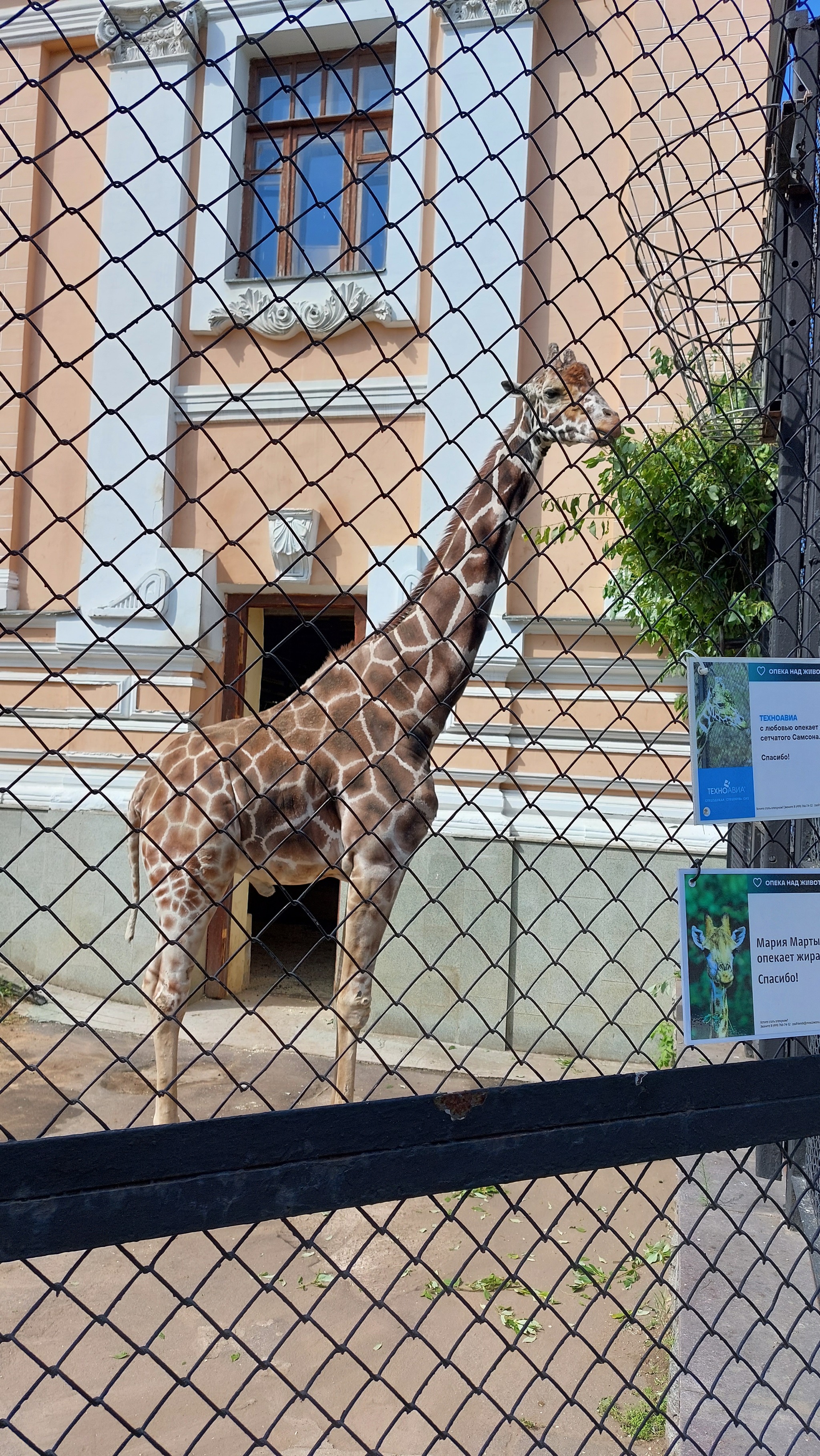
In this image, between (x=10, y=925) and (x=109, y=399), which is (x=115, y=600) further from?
(x=10, y=925)

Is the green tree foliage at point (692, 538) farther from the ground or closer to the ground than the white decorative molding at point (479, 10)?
closer to the ground

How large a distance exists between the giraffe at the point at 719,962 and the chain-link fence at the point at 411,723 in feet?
0.36

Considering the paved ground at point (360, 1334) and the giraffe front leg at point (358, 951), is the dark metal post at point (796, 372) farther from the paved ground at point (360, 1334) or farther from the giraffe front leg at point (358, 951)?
the giraffe front leg at point (358, 951)

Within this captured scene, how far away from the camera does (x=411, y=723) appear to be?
12.4 ft

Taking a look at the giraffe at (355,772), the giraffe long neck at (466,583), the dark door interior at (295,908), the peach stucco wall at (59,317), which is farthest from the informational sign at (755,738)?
the peach stucco wall at (59,317)

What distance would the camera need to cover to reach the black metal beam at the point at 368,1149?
124 centimetres

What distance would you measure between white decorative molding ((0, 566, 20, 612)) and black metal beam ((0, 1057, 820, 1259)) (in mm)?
5944

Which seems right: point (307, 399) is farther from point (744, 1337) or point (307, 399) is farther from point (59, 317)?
point (744, 1337)

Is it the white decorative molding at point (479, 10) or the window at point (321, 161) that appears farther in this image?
the window at point (321, 161)

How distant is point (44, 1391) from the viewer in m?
2.69

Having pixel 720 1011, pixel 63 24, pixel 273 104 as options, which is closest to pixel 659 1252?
pixel 720 1011

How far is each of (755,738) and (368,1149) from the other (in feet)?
3.09


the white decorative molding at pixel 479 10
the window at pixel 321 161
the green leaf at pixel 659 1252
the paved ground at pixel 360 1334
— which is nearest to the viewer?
the paved ground at pixel 360 1334

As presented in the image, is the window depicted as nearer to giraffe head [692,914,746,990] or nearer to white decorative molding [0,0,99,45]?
white decorative molding [0,0,99,45]
